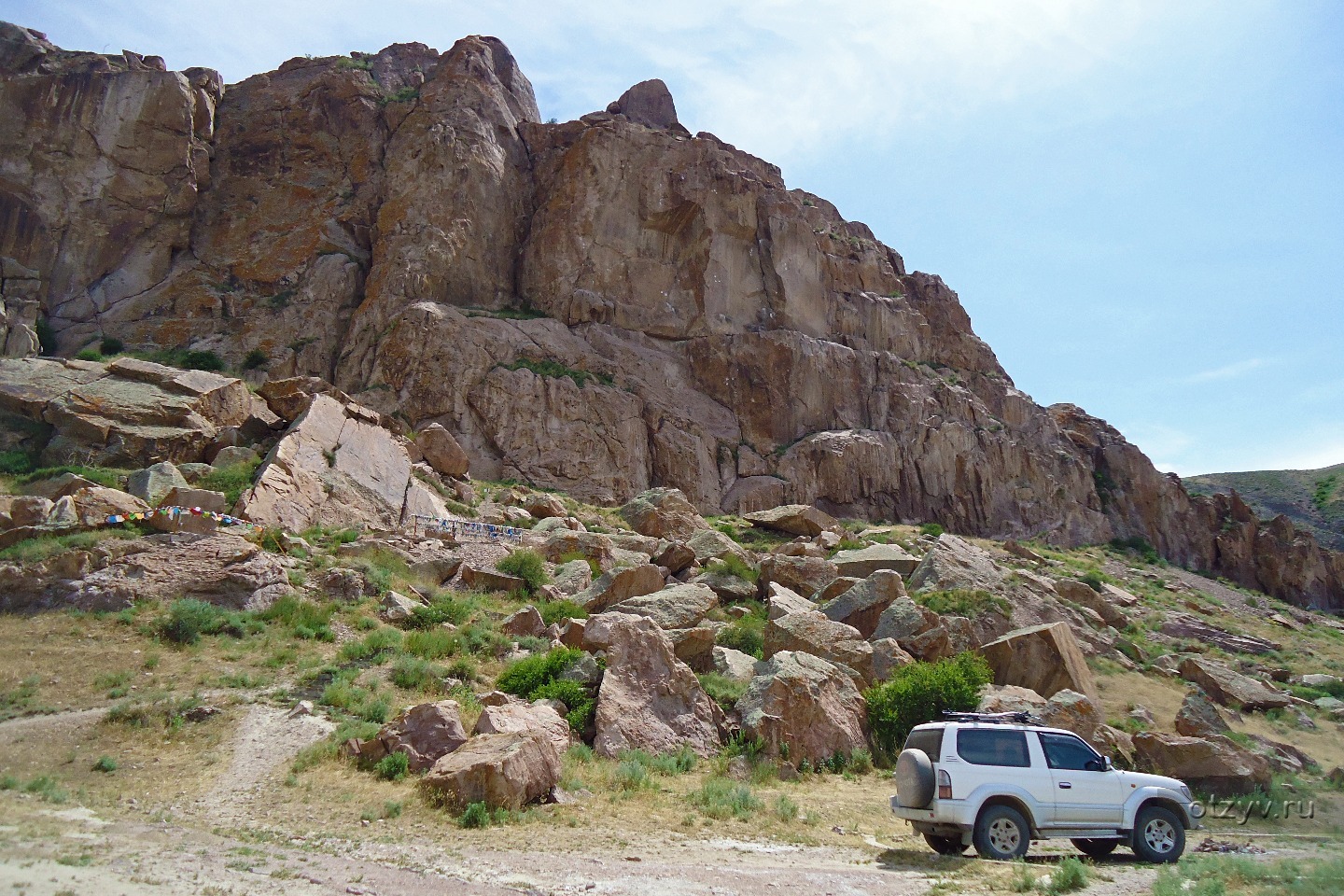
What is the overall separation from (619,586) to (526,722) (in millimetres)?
9013

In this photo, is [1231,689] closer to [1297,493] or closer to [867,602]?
[867,602]

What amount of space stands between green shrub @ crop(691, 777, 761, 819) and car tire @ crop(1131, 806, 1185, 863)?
4652 mm

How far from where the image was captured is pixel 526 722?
12.2 m

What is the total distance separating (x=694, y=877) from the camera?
860 cm

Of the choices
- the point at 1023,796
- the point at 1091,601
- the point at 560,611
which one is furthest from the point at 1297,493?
the point at 1023,796

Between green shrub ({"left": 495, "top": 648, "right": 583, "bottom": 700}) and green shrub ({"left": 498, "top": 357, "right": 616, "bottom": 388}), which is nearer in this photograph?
green shrub ({"left": 495, "top": 648, "right": 583, "bottom": 700})

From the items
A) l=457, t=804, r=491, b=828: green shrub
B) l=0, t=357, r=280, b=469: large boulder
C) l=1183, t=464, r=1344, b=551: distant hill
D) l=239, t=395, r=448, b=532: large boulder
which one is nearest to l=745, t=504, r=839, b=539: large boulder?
l=239, t=395, r=448, b=532: large boulder

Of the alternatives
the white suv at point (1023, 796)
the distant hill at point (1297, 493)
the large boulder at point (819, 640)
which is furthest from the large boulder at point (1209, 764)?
the distant hill at point (1297, 493)

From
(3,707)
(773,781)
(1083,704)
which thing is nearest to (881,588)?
(1083,704)

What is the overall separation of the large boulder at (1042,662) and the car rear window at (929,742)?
8888mm

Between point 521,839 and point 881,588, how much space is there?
13720 mm

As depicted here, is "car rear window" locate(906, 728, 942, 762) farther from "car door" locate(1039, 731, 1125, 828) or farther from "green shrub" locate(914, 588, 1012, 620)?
"green shrub" locate(914, 588, 1012, 620)

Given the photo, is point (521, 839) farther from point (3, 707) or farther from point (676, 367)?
point (676, 367)

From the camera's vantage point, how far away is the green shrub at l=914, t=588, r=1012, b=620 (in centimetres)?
2203
